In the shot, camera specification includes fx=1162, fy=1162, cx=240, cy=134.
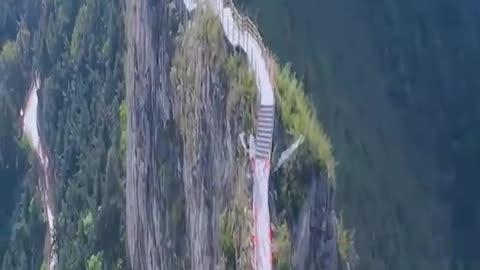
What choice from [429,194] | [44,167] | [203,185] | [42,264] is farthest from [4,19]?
[429,194]

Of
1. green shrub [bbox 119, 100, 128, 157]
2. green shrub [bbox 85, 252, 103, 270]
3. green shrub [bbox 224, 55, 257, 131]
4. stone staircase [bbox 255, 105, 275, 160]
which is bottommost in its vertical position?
green shrub [bbox 85, 252, 103, 270]

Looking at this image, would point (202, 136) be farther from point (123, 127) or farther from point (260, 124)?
point (123, 127)

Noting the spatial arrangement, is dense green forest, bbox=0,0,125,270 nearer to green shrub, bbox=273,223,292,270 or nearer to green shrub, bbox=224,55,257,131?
green shrub, bbox=224,55,257,131

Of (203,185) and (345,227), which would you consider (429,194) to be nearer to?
(345,227)

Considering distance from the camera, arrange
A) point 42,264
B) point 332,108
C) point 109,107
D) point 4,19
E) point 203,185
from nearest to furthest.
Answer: point 332,108
point 203,185
point 109,107
point 42,264
point 4,19

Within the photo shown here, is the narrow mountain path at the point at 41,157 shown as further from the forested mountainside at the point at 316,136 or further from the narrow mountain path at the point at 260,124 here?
the narrow mountain path at the point at 260,124

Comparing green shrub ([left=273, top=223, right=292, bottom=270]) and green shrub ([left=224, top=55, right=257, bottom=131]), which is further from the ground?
green shrub ([left=224, top=55, right=257, bottom=131])

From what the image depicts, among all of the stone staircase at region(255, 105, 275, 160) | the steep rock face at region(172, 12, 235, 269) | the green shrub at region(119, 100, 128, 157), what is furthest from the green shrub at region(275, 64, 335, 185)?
the green shrub at region(119, 100, 128, 157)
